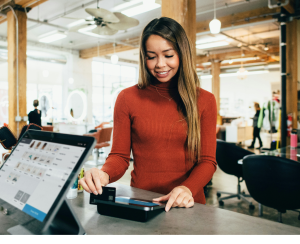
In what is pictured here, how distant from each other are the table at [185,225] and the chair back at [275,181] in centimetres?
168

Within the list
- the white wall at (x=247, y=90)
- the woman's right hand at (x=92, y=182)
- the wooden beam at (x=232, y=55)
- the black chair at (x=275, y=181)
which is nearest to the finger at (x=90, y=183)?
the woman's right hand at (x=92, y=182)

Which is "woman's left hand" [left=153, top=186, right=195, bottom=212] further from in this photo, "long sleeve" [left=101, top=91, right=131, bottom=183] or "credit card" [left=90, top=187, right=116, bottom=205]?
A: "long sleeve" [left=101, top=91, right=131, bottom=183]

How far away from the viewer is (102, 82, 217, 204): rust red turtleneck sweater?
1165 mm

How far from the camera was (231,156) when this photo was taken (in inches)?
139

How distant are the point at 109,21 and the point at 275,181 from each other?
10.7 ft

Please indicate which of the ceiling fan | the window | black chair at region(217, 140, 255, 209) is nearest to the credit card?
black chair at region(217, 140, 255, 209)

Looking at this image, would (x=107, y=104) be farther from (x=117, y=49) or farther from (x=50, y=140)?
(x=50, y=140)

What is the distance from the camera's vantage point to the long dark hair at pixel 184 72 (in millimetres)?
1118

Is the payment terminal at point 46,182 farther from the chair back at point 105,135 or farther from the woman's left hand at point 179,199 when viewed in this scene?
the chair back at point 105,135

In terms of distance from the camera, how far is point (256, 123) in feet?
28.9

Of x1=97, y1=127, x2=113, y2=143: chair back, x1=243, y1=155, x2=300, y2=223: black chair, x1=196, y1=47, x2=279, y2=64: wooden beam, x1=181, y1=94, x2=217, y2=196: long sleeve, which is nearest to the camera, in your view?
x1=181, y1=94, x2=217, y2=196: long sleeve

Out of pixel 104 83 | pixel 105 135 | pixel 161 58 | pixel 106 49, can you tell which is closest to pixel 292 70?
pixel 105 135

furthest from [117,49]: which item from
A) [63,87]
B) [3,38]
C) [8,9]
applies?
[8,9]

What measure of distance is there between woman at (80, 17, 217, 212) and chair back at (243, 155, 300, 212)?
1435 mm
